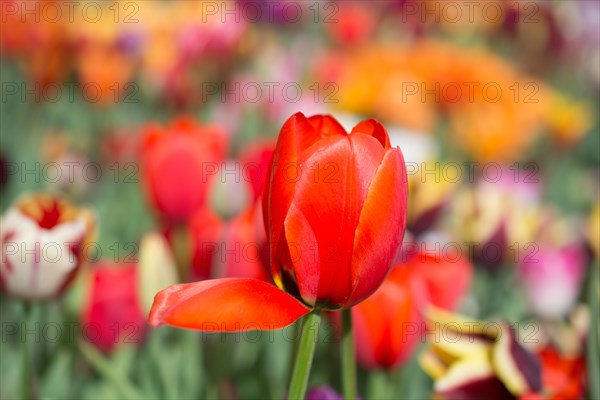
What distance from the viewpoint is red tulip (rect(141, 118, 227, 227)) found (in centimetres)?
87

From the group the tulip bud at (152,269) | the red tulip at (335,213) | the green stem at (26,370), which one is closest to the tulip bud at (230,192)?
the tulip bud at (152,269)

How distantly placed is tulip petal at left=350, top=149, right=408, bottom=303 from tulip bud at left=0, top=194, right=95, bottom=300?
300 millimetres

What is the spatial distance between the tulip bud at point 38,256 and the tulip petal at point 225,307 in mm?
267

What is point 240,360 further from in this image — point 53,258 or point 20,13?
point 20,13

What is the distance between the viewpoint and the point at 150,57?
184cm

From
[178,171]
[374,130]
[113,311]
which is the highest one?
[374,130]

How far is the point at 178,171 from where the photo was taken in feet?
2.86

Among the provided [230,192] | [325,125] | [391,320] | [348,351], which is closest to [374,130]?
[325,125]

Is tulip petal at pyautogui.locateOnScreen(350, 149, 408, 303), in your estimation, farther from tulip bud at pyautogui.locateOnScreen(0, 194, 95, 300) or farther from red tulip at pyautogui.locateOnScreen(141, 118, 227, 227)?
red tulip at pyautogui.locateOnScreen(141, 118, 227, 227)

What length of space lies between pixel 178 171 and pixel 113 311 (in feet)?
0.60

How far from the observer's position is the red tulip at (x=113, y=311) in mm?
753

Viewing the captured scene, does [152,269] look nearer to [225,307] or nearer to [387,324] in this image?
[387,324]

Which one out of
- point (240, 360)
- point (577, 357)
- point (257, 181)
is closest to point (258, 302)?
point (257, 181)

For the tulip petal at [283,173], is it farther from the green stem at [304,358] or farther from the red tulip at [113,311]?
the red tulip at [113,311]
